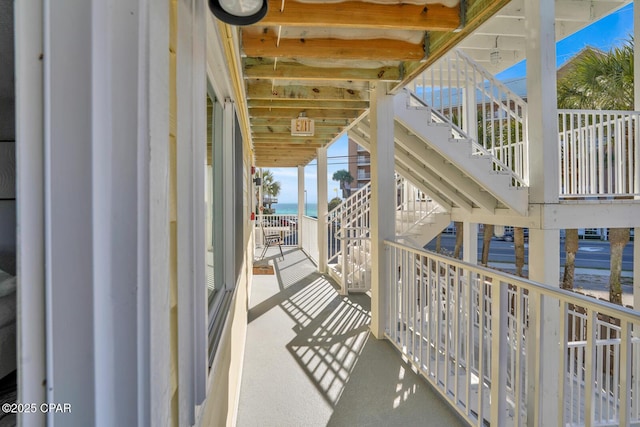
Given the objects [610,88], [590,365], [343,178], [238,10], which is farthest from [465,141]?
[343,178]

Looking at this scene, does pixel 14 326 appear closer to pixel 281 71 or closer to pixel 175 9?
pixel 175 9

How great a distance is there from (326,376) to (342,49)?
8.15ft

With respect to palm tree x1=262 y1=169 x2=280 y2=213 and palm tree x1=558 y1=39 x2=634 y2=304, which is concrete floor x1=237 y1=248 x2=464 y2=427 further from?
palm tree x1=262 y1=169 x2=280 y2=213

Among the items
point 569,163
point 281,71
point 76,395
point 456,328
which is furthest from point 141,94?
point 569,163

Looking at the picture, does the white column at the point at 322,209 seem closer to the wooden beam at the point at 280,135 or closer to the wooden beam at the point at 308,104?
the wooden beam at the point at 280,135

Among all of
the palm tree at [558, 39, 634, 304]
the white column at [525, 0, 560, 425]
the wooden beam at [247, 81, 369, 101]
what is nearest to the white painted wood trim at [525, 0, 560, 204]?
the white column at [525, 0, 560, 425]

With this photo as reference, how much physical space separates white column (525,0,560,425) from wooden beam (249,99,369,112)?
1679 mm

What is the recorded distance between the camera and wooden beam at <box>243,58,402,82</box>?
109 inches

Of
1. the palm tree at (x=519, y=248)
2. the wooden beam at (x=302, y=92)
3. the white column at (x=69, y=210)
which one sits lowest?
the palm tree at (x=519, y=248)

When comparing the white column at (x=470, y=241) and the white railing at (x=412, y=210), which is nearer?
the white column at (x=470, y=241)

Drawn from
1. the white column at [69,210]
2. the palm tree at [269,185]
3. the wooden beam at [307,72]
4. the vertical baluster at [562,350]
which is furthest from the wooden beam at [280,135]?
the palm tree at [269,185]

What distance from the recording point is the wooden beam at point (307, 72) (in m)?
2.77

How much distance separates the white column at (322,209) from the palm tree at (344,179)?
34.5m

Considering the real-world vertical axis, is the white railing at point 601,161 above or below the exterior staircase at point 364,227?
above
